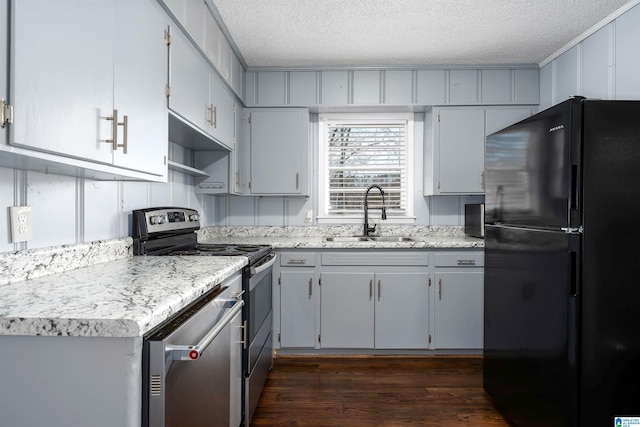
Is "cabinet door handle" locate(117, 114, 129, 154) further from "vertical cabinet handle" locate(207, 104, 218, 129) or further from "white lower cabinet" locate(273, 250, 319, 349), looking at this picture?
Answer: "white lower cabinet" locate(273, 250, 319, 349)

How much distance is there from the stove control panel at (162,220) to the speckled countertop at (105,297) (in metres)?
0.35

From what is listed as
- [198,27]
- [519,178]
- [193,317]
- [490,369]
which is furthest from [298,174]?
[193,317]

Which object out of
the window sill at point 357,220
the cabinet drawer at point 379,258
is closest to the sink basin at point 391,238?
the window sill at point 357,220

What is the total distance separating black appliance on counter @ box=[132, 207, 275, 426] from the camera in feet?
6.19

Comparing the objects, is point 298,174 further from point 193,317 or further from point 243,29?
point 193,317

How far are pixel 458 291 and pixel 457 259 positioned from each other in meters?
0.25

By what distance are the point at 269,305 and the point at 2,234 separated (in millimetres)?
1675

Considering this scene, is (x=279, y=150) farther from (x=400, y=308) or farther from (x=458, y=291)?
(x=458, y=291)

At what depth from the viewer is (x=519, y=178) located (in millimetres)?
1828

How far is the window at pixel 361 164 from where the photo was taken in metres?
3.50

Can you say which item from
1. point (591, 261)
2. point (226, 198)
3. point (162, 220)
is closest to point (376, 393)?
point (591, 261)

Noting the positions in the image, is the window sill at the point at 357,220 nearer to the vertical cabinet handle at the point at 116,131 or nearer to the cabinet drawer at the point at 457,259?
the cabinet drawer at the point at 457,259

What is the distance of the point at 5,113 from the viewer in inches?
33.2

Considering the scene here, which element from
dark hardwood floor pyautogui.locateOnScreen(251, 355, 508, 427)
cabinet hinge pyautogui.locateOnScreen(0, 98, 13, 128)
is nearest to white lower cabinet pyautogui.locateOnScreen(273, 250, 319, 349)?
dark hardwood floor pyautogui.locateOnScreen(251, 355, 508, 427)
